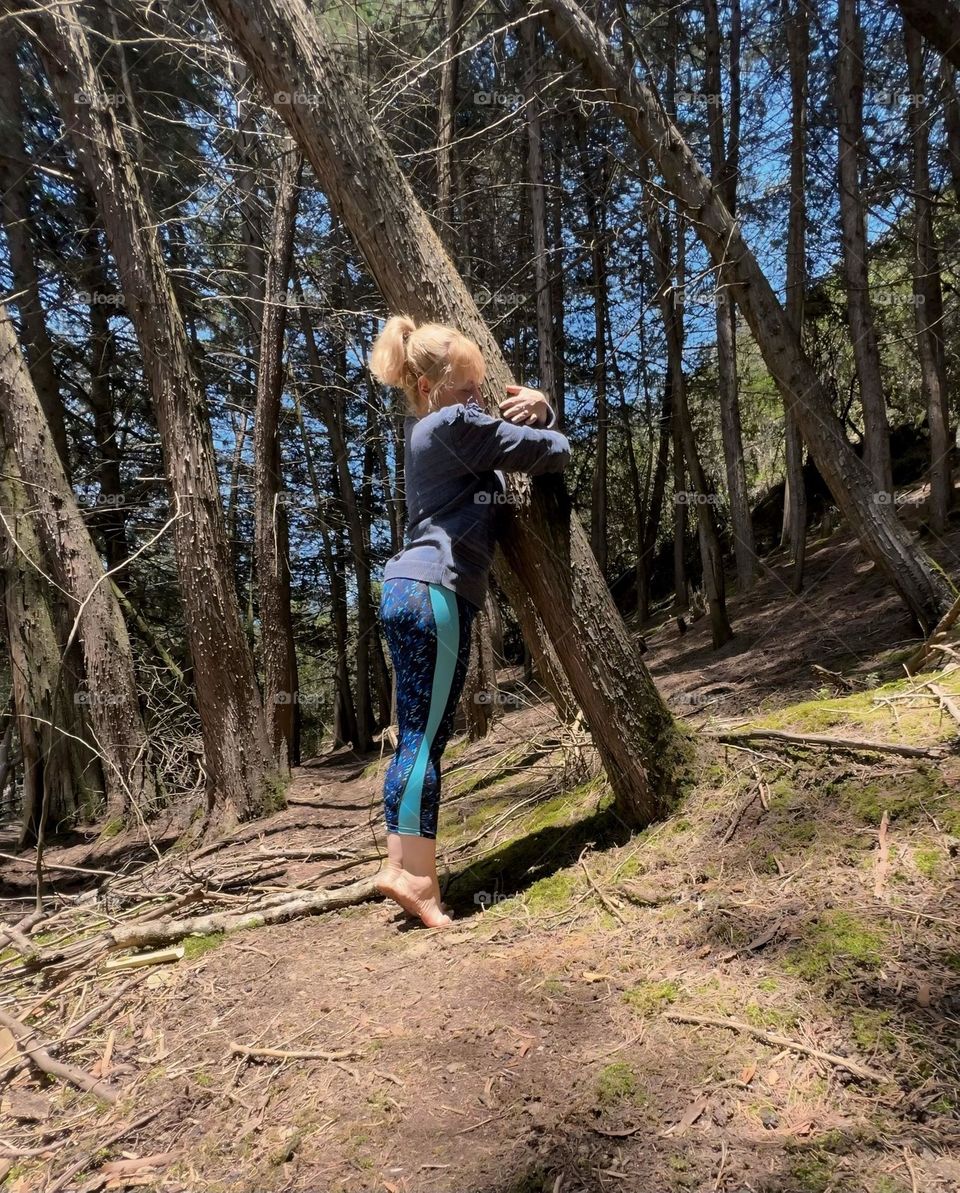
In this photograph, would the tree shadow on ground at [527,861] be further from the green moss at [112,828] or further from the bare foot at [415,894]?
the green moss at [112,828]

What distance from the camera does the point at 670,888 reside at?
2236mm

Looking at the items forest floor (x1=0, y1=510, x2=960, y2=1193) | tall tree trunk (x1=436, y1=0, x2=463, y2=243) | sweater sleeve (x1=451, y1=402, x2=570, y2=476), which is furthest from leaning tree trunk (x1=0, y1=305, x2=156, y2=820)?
sweater sleeve (x1=451, y1=402, x2=570, y2=476)

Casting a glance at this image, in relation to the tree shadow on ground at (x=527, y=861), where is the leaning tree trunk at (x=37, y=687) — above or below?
above

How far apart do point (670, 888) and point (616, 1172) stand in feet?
3.42

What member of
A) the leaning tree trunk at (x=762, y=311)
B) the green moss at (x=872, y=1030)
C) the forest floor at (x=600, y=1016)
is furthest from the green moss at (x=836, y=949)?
the leaning tree trunk at (x=762, y=311)

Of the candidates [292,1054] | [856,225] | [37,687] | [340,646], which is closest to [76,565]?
[37,687]

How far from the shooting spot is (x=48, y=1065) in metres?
1.92

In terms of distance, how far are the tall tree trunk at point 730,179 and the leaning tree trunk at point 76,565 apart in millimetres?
6474

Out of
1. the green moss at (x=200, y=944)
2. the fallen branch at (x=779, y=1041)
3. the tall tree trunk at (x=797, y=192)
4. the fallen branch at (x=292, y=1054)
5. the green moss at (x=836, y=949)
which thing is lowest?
the fallen branch at (x=779, y=1041)

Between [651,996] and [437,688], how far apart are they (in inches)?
45.6

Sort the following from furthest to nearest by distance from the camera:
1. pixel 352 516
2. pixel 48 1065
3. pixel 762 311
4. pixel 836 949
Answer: pixel 352 516, pixel 762 311, pixel 48 1065, pixel 836 949

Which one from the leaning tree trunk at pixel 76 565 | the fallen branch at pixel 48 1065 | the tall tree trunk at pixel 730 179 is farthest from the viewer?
the tall tree trunk at pixel 730 179

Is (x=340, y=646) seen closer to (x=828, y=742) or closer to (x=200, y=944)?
(x=200, y=944)

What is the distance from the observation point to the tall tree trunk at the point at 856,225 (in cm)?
684
